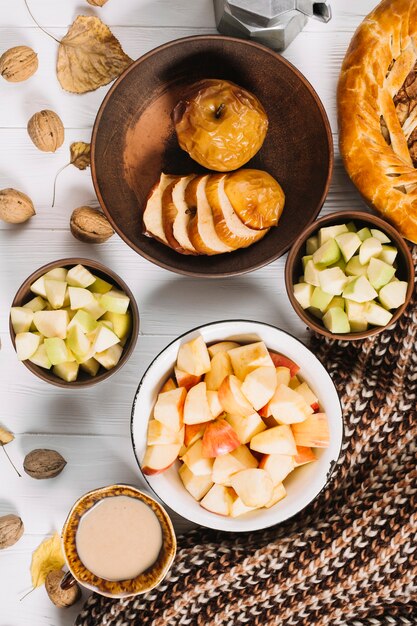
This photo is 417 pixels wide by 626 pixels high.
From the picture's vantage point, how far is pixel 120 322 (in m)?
1.24

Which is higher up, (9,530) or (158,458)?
(158,458)

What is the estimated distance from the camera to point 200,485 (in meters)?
1.23

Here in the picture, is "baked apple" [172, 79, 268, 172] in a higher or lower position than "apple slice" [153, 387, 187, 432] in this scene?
higher

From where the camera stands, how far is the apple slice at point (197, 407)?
1.20 m

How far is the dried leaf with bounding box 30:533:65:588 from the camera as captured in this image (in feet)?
4.39

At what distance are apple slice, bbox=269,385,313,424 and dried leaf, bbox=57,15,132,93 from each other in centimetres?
68

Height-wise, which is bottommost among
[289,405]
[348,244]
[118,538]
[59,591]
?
[59,591]

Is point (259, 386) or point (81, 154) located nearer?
point (259, 386)

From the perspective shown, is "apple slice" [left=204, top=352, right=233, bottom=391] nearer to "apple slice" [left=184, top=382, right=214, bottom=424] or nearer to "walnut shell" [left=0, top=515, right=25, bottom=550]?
"apple slice" [left=184, top=382, right=214, bottom=424]

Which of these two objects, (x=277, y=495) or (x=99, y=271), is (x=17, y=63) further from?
(x=277, y=495)

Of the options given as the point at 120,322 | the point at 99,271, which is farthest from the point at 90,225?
the point at 120,322

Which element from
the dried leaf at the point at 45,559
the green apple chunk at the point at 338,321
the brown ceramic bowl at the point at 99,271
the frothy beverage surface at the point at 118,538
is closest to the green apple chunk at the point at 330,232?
the green apple chunk at the point at 338,321

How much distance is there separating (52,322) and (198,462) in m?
0.36

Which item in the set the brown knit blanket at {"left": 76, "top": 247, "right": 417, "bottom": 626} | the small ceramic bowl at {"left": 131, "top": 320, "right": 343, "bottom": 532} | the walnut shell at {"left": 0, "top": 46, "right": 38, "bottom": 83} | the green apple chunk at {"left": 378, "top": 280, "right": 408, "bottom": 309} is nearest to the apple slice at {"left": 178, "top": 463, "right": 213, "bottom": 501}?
the small ceramic bowl at {"left": 131, "top": 320, "right": 343, "bottom": 532}
